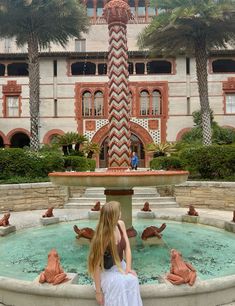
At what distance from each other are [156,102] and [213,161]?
19090 mm

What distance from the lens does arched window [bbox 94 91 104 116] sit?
110 feet

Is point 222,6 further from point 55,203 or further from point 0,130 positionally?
point 0,130

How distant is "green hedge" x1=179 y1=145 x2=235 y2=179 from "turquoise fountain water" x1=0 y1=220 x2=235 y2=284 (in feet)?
18.1

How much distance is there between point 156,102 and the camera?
33.4 metres

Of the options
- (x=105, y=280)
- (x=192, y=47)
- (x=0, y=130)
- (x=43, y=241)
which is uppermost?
(x=192, y=47)

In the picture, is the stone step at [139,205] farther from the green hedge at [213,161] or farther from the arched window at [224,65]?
the arched window at [224,65]

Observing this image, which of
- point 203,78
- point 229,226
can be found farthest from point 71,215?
point 203,78

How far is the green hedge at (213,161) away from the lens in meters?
14.8

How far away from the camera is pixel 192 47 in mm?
22828

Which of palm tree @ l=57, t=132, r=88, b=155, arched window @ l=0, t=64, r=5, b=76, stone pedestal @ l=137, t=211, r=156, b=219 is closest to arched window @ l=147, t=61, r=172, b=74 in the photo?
arched window @ l=0, t=64, r=5, b=76

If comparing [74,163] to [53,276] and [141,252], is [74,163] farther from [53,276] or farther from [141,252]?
[53,276]

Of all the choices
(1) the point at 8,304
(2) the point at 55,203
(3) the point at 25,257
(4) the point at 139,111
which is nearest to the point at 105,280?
(1) the point at 8,304

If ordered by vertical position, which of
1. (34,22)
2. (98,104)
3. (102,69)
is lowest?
(98,104)

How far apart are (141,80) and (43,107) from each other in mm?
8913
